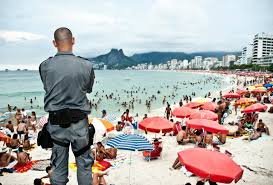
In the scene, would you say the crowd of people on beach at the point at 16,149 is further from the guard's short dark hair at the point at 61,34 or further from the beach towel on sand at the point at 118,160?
the guard's short dark hair at the point at 61,34

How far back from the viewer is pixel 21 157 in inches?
427

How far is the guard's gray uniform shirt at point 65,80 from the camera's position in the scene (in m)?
2.77

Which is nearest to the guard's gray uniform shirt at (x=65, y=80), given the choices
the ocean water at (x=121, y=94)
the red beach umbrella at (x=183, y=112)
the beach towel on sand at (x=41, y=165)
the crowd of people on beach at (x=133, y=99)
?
the beach towel on sand at (x=41, y=165)

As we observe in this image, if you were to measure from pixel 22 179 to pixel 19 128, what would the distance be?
276 inches

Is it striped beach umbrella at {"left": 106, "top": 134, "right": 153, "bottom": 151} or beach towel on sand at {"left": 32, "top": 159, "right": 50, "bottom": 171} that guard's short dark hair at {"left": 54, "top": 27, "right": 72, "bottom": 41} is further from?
beach towel on sand at {"left": 32, "top": 159, "right": 50, "bottom": 171}

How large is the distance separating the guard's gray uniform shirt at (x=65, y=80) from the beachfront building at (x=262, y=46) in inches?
6251

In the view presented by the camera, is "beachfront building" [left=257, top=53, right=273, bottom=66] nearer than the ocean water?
No

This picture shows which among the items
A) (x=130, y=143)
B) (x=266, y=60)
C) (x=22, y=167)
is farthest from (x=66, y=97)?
(x=266, y=60)

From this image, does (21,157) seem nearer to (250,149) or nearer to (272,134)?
(250,149)

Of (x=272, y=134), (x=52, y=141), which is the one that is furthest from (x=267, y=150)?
(x=52, y=141)

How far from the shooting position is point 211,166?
6148 millimetres

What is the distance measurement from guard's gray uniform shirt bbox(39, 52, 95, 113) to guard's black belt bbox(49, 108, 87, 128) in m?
0.04

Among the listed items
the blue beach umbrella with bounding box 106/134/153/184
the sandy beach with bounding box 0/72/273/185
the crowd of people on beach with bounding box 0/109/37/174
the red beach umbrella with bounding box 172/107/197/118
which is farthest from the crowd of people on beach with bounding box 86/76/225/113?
the blue beach umbrella with bounding box 106/134/153/184

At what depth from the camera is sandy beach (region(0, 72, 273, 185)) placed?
30.4ft
